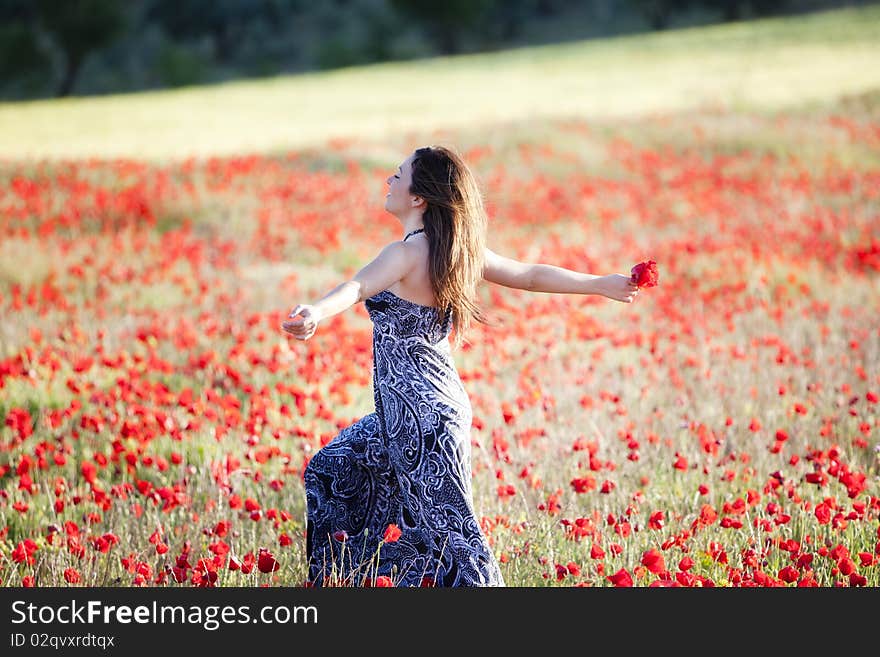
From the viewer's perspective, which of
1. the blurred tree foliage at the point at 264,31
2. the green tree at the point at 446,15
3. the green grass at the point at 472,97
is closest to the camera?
the green grass at the point at 472,97

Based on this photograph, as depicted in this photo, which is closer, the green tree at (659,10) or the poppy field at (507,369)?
the poppy field at (507,369)

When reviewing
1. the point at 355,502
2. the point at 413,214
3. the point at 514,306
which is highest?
the point at 514,306

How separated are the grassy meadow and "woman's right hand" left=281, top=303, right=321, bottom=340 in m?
0.64

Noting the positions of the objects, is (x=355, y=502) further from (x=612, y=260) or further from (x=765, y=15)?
(x=765, y=15)

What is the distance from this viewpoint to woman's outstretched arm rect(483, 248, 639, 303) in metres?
3.21

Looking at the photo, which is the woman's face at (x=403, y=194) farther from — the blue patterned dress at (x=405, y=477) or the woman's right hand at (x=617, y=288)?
the woman's right hand at (x=617, y=288)

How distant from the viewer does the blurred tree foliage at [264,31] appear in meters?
32.5

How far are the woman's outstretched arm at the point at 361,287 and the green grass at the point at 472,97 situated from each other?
9739 millimetres

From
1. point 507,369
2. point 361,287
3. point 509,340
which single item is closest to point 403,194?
point 361,287

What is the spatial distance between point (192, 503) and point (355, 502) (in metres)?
0.87

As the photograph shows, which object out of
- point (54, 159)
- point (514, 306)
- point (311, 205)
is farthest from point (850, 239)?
point (54, 159)

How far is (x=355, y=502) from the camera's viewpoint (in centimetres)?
341

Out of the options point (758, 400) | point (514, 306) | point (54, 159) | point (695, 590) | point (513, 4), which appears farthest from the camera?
point (513, 4)

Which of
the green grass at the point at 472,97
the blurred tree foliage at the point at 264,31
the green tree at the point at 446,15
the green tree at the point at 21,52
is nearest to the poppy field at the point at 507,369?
the green grass at the point at 472,97
